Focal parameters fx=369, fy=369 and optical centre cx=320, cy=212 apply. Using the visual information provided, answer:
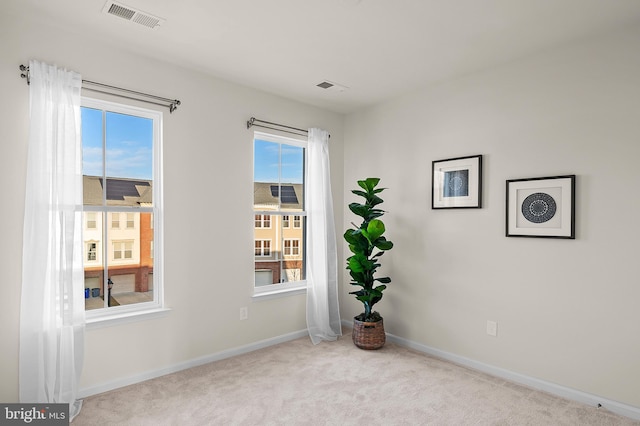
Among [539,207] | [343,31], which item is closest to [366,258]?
[539,207]

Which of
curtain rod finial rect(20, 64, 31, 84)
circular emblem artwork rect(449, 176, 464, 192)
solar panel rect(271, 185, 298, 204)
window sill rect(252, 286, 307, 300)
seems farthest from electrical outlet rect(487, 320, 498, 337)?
curtain rod finial rect(20, 64, 31, 84)

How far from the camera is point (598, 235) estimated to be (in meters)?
2.71

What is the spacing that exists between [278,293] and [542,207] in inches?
104

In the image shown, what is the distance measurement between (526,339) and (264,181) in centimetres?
288

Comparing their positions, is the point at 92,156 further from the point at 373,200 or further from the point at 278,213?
the point at 373,200

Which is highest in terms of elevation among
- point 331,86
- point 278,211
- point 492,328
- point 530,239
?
point 331,86

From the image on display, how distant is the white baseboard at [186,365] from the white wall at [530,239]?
1.18 metres

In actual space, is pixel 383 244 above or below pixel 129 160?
below

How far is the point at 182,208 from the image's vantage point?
3.29 m

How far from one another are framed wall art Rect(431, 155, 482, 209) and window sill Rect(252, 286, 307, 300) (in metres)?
1.74

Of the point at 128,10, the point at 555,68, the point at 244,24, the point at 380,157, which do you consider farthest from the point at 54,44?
the point at 555,68

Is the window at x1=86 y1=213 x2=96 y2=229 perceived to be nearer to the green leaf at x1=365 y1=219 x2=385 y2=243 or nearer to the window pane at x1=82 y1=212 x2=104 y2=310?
the window pane at x1=82 y1=212 x2=104 y2=310

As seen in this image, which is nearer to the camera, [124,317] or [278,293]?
[124,317]

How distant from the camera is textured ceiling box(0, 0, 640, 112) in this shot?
7.75 feet
